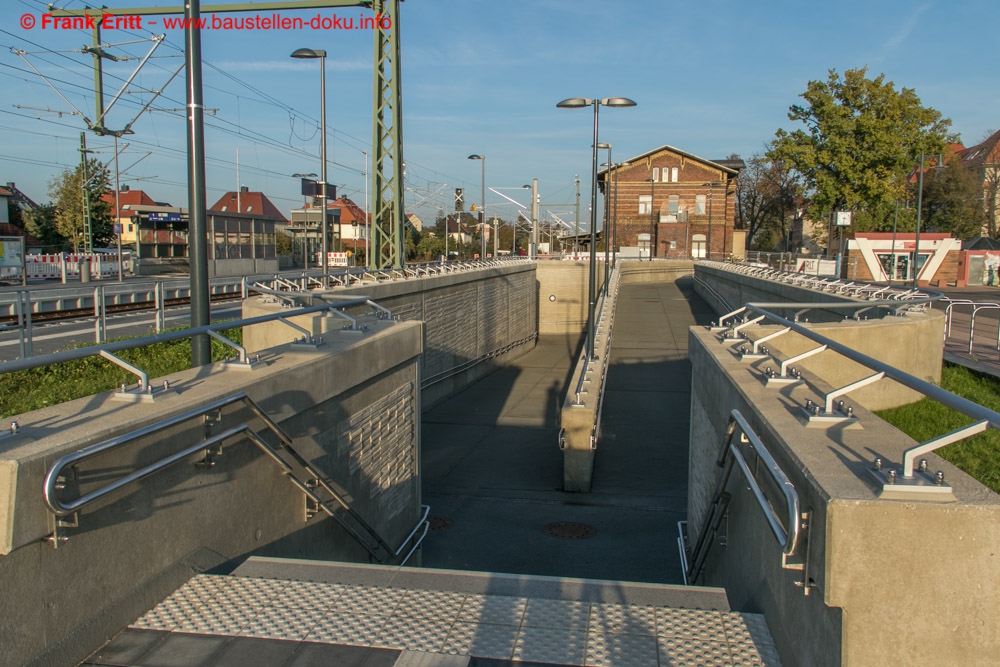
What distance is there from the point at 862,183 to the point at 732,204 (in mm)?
34135

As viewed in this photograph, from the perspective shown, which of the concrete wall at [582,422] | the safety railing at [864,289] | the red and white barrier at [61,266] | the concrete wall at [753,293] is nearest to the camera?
the concrete wall at [582,422]

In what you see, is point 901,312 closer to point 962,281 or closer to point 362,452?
point 362,452

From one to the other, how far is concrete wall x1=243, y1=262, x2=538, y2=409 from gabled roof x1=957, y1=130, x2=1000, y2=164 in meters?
55.3

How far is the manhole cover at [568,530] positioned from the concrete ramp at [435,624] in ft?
20.3

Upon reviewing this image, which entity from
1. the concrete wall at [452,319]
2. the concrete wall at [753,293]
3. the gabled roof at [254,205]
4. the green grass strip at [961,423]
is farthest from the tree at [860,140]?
the gabled roof at [254,205]

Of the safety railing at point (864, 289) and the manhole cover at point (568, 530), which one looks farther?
the safety railing at point (864, 289)

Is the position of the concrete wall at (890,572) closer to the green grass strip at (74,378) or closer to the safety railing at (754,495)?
the safety railing at (754,495)

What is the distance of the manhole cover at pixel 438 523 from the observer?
10738 millimetres

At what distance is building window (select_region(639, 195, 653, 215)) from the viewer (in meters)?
74.1

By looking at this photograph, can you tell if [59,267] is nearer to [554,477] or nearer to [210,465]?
[554,477]

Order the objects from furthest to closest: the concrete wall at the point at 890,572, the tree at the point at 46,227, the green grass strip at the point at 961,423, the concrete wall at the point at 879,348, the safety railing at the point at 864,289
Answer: the tree at the point at 46,227, the safety railing at the point at 864,289, the concrete wall at the point at 879,348, the green grass strip at the point at 961,423, the concrete wall at the point at 890,572

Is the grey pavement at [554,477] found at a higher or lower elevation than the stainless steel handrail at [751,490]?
lower

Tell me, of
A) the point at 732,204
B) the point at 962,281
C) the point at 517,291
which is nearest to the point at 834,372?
the point at 517,291

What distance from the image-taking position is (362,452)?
7414 millimetres
